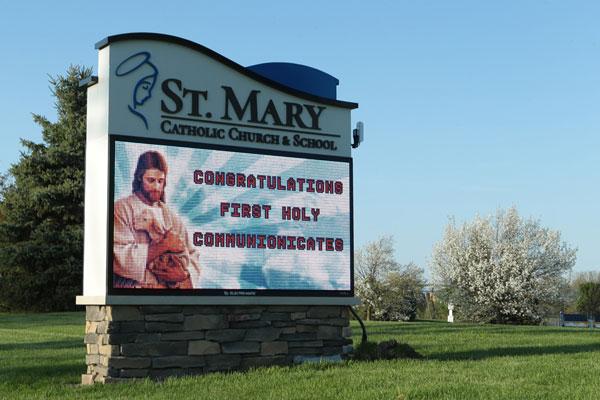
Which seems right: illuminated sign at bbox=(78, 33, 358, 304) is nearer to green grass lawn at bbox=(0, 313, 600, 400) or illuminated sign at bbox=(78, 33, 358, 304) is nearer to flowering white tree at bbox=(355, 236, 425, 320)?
green grass lawn at bbox=(0, 313, 600, 400)

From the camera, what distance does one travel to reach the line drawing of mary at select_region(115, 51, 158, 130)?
44.7ft

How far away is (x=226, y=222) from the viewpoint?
554 inches

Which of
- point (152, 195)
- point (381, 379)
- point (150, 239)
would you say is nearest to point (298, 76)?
point (152, 195)

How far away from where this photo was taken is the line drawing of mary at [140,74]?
1362 cm

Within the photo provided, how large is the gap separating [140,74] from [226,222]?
2852mm

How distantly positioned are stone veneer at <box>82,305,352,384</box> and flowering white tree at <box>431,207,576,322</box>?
29068 millimetres

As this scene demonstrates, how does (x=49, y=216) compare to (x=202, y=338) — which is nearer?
(x=202, y=338)

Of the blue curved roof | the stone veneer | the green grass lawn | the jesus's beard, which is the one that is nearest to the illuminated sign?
the jesus's beard

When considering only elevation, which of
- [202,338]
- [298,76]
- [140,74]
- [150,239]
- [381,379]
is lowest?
[381,379]

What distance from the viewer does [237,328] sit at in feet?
46.0

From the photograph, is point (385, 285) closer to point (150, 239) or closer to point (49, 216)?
point (49, 216)

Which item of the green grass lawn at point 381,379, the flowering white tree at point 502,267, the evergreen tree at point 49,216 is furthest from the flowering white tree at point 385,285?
the green grass lawn at point 381,379

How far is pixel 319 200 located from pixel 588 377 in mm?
5504

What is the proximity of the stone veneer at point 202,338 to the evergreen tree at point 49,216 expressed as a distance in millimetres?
29015
